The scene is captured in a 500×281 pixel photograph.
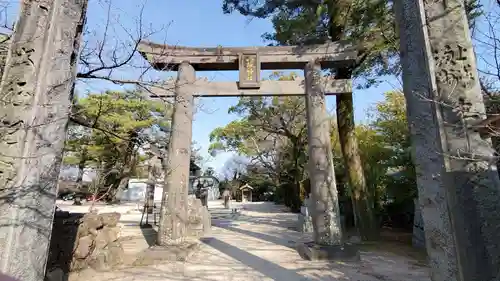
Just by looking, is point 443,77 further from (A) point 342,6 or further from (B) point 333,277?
(A) point 342,6

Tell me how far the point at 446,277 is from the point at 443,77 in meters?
1.93

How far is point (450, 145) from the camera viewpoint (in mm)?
2557

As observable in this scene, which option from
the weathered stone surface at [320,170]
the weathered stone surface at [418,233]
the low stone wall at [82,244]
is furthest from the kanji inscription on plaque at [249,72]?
the weathered stone surface at [418,233]

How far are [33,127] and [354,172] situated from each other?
25.4 ft

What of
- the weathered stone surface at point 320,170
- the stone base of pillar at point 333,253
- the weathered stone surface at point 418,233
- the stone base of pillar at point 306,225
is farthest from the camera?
the stone base of pillar at point 306,225

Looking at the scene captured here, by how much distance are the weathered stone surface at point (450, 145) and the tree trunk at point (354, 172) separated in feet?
17.3

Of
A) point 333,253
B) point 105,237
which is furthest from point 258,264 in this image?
point 105,237

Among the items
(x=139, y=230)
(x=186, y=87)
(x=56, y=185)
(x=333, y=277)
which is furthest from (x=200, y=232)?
(x=56, y=185)

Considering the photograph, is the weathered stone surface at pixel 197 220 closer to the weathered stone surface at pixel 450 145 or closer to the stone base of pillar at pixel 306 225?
the stone base of pillar at pixel 306 225

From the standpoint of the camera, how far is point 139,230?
33.7ft

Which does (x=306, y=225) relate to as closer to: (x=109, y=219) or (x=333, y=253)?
(x=333, y=253)

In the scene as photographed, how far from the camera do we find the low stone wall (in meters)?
4.31

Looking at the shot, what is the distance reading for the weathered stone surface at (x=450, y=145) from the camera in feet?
7.61

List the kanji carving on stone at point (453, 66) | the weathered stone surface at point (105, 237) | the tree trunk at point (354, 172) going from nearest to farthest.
Result: the kanji carving on stone at point (453, 66), the weathered stone surface at point (105, 237), the tree trunk at point (354, 172)
